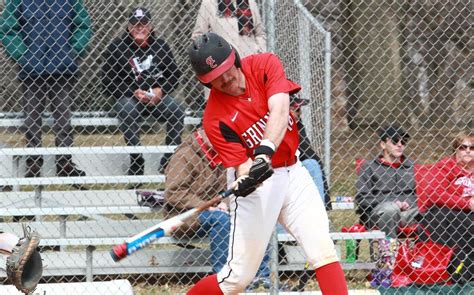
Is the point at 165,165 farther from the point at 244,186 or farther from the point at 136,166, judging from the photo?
the point at 244,186

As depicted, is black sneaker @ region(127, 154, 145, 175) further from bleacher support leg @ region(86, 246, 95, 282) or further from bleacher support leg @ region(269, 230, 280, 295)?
bleacher support leg @ region(269, 230, 280, 295)

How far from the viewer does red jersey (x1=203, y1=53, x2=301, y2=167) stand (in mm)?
6352

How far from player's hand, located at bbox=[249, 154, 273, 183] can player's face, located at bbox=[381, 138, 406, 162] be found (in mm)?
2573

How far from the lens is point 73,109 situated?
9516 millimetres

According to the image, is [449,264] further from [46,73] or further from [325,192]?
[46,73]

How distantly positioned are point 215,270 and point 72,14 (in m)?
2.33

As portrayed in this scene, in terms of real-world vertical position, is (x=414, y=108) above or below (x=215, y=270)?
above

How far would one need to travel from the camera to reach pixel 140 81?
8672 mm

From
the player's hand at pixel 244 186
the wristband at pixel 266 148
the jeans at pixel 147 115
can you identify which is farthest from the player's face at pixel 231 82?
the jeans at pixel 147 115

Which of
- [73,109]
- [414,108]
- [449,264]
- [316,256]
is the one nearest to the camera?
[316,256]

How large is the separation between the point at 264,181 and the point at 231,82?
1.96 ft

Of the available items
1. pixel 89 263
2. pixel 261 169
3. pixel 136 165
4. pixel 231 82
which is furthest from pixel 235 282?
pixel 136 165

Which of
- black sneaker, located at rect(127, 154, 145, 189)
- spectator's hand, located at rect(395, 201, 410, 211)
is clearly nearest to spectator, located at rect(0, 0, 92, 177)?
black sneaker, located at rect(127, 154, 145, 189)

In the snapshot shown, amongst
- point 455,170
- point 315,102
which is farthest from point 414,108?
point 455,170
